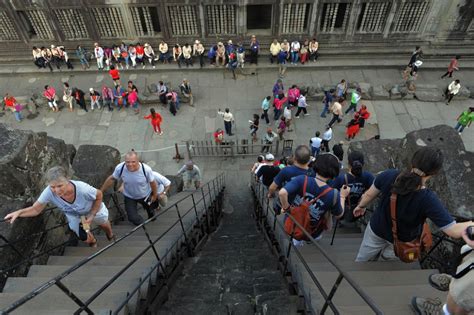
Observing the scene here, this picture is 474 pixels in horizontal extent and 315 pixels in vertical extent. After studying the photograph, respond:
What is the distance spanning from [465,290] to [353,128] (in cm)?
1098

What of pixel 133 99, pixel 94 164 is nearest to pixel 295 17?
pixel 133 99

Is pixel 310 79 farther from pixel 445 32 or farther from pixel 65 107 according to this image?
pixel 65 107

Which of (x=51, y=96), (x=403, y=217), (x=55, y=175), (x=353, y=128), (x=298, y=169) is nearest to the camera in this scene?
(x=403, y=217)

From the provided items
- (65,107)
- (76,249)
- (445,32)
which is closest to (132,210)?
(76,249)

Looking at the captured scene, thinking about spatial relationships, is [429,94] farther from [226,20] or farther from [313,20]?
[226,20]

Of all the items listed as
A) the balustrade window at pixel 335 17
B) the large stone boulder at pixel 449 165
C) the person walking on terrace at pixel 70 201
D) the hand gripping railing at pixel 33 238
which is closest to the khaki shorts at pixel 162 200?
the hand gripping railing at pixel 33 238

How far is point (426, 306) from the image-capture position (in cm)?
346

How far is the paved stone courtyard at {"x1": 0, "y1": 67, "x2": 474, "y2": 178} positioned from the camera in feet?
46.4

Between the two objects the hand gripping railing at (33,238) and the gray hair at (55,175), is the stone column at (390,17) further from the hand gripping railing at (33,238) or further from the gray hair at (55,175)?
the gray hair at (55,175)

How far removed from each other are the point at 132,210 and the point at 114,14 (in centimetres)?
1285

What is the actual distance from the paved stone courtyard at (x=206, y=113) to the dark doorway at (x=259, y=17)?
3036mm

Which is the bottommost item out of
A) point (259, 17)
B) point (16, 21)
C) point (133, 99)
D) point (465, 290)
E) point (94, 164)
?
point (133, 99)

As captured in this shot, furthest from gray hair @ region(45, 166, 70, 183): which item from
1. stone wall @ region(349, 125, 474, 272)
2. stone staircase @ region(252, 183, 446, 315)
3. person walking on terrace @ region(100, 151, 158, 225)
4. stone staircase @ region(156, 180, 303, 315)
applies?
stone wall @ region(349, 125, 474, 272)

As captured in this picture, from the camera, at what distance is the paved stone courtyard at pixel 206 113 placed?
14141mm
